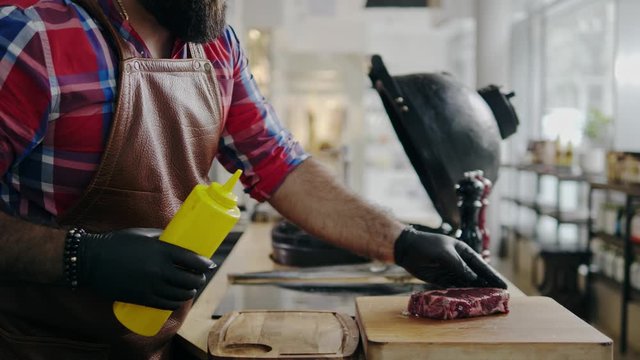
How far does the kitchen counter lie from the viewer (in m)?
1.40

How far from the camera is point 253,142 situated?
166 cm

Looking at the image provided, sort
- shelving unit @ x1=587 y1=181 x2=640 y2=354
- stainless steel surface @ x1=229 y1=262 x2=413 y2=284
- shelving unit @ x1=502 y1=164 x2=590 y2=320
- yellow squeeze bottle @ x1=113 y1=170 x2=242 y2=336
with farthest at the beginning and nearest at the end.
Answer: shelving unit @ x1=502 y1=164 x2=590 y2=320
shelving unit @ x1=587 y1=181 x2=640 y2=354
stainless steel surface @ x1=229 y1=262 x2=413 y2=284
yellow squeeze bottle @ x1=113 y1=170 x2=242 y2=336

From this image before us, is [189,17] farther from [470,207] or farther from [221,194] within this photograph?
[470,207]

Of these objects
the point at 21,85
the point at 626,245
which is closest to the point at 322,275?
the point at 21,85

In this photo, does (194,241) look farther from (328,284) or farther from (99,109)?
(328,284)

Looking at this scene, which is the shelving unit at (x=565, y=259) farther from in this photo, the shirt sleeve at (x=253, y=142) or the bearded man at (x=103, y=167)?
the bearded man at (x=103, y=167)

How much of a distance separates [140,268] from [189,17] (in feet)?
1.64

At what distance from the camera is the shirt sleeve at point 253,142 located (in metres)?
1.64

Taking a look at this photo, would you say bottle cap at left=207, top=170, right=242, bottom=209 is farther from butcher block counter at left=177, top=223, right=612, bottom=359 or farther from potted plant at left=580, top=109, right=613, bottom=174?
potted plant at left=580, top=109, right=613, bottom=174

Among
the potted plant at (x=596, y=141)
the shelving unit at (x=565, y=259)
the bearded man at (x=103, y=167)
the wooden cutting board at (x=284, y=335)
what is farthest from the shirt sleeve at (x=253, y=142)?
the potted plant at (x=596, y=141)

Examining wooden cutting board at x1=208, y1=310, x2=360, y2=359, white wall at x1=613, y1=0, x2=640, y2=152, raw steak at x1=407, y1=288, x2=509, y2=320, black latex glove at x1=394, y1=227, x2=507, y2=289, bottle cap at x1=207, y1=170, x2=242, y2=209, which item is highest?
white wall at x1=613, y1=0, x2=640, y2=152

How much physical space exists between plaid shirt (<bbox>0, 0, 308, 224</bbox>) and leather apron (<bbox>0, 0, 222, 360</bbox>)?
30mm

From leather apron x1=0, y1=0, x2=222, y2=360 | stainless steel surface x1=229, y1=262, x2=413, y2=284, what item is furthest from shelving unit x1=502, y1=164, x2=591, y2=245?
leather apron x1=0, y1=0, x2=222, y2=360

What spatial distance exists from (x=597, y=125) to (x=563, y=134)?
966 mm
